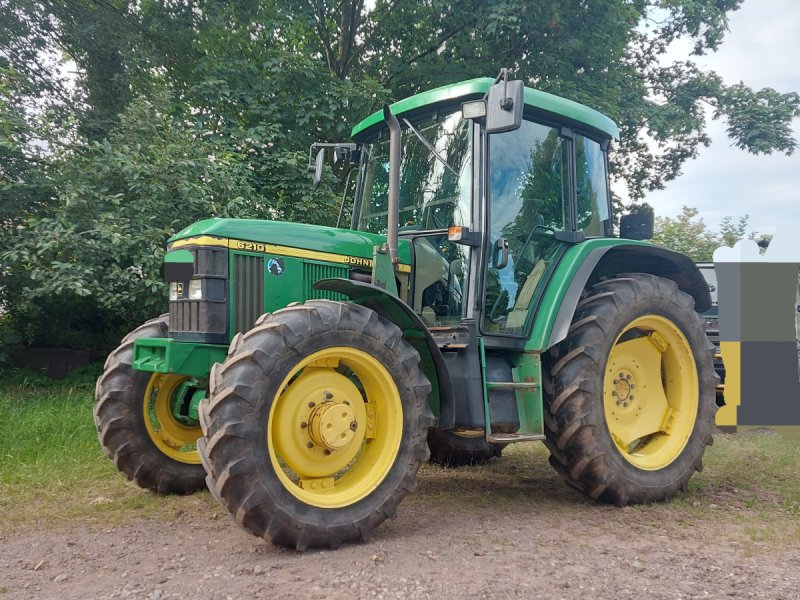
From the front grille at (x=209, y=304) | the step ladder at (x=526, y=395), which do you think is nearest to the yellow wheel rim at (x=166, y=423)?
the front grille at (x=209, y=304)

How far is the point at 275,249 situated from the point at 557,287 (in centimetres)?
180

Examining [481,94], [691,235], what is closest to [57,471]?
[481,94]

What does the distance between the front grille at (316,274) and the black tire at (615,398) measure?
149cm

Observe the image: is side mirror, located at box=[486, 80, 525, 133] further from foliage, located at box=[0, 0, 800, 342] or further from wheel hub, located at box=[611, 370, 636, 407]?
foliage, located at box=[0, 0, 800, 342]

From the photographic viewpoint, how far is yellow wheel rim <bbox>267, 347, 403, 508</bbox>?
3.37 meters

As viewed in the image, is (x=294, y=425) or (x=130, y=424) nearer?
(x=294, y=425)

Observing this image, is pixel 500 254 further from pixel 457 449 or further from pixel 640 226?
pixel 457 449

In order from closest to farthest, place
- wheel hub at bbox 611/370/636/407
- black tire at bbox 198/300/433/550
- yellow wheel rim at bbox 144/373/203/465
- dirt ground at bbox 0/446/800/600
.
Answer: dirt ground at bbox 0/446/800/600 < black tire at bbox 198/300/433/550 < yellow wheel rim at bbox 144/373/203/465 < wheel hub at bbox 611/370/636/407

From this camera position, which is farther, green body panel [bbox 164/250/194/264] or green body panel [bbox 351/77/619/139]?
green body panel [bbox 351/77/619/139]

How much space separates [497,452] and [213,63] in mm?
6426

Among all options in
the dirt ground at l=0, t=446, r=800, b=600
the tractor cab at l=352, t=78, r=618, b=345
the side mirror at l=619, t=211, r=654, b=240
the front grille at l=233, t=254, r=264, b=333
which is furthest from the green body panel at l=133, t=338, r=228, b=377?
the side mirror at l=619, t=211, r=654, b=240

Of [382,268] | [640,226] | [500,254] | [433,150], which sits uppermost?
[433,150]

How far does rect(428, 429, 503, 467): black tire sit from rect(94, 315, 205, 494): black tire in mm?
2126

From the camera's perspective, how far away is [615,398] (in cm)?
459
